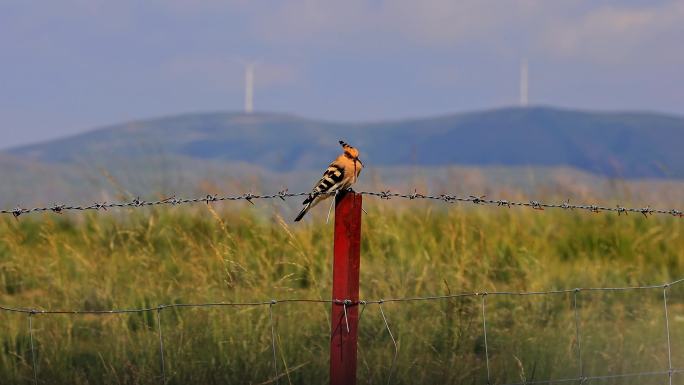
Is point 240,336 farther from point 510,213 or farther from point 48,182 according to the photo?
point 48,182

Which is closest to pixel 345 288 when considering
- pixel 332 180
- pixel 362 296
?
pixel 332 180

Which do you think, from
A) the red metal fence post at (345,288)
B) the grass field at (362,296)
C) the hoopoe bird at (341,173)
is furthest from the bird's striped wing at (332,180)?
the grass field at (362,296)

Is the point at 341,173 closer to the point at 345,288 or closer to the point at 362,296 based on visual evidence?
the point at 345,288

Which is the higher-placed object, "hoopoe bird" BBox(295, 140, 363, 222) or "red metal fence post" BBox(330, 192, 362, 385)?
"hoopoe bird" BBox(295, 140, 363, 222)

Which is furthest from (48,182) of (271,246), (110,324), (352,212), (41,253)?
(352,212)

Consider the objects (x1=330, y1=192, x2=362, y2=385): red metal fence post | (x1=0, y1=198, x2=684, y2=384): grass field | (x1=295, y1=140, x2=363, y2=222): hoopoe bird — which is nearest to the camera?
(x1=330, y1=192, x2=362, y2=385): red metal fence post

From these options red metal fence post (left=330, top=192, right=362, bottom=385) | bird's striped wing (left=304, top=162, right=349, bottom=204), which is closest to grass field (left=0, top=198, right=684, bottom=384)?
bird's striped wing (left=304, top=162, right=349, bottom=204)

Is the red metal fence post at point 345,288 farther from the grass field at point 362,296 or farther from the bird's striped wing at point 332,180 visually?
the grass field at point 362,296

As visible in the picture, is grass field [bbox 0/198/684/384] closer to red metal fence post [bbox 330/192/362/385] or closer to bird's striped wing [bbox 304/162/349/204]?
bird's striped wing [bbox 304/162/349/204]

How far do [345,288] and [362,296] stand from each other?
14.7ft

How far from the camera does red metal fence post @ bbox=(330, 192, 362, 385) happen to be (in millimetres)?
6441

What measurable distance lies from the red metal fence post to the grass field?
1.89 metres

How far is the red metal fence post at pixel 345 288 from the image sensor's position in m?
6.44

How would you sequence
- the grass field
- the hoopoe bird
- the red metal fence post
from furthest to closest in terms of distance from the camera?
the grass field < the hoopoe bird < the red metal fence post
